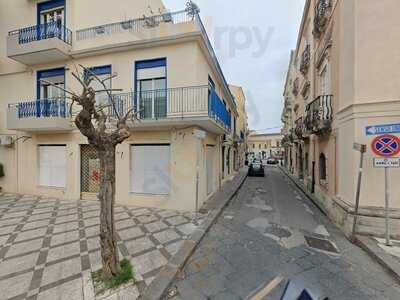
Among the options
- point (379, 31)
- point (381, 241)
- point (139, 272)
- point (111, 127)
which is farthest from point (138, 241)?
point (379, 31)

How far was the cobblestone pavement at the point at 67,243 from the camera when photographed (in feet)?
10.8

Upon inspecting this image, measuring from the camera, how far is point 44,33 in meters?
8.79

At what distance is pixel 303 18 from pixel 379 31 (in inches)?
386

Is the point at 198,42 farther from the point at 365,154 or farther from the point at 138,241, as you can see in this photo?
the point at 138,241

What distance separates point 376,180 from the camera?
5172 mm

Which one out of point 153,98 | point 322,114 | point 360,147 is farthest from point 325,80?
point 153,98

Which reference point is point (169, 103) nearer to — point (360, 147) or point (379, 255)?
point (360, 147)

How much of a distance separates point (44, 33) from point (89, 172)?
618 cm

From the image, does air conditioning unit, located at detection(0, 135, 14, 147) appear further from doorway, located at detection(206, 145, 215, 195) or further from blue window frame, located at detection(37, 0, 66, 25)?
doorway, located at detection(206, 145, 215, 195)

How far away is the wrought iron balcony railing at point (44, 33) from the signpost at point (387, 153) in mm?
11082

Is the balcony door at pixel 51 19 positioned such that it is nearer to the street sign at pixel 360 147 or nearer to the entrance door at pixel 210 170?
the entrance door at pixel 210 170

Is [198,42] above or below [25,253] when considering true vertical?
above

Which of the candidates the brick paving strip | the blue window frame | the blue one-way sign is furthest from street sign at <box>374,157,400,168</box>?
the blue window frame

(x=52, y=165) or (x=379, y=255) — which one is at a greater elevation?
(x=52, y=165)
